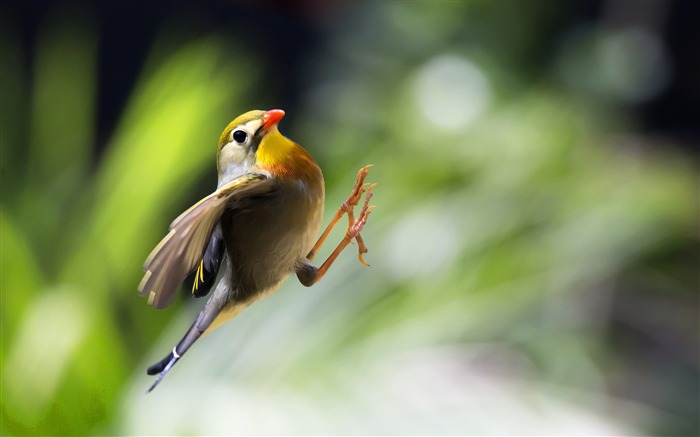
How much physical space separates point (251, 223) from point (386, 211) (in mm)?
420

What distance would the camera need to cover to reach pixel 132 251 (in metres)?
0.20

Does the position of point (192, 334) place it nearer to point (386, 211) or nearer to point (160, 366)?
point (160, 366)

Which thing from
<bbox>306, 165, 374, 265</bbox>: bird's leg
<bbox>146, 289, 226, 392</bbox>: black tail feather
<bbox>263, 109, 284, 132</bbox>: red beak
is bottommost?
Result: <bbox>146, 289, 226, 392</bbox>: black tail feather

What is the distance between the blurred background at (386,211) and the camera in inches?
8.8

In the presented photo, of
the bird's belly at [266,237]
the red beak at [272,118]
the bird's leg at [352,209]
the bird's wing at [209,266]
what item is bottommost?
the bird's wing at [209,266]

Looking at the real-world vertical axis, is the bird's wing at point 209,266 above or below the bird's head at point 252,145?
below

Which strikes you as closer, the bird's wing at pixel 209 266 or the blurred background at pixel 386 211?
the bird's wing at pixel 209 266

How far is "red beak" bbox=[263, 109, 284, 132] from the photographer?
12 cm

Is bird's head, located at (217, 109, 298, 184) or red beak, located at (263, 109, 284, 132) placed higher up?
red beak, located at (263, 109, 284, 132)

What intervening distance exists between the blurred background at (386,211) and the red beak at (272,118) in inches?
0.8

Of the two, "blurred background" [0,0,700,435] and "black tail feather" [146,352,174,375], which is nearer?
"black tail feather" [146,352,174,375]

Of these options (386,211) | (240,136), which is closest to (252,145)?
(240,136)

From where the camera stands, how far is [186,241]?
0.10 meters

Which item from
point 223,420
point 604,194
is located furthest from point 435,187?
point 223,420
